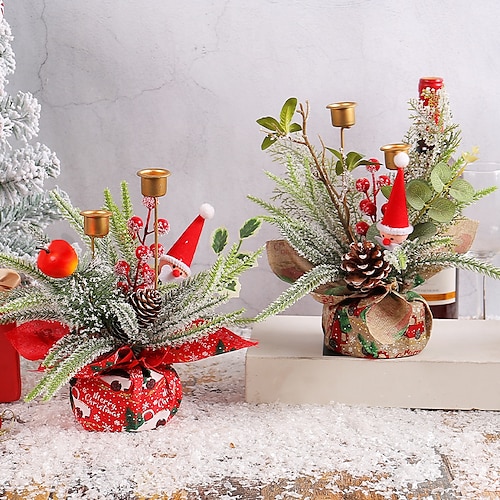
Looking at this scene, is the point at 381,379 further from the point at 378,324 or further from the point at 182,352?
the point at 182,352

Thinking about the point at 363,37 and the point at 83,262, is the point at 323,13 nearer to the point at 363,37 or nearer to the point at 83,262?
the point at 363,37

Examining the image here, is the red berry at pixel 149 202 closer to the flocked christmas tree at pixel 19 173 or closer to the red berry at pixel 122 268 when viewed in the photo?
the red berry at pixel 122 268

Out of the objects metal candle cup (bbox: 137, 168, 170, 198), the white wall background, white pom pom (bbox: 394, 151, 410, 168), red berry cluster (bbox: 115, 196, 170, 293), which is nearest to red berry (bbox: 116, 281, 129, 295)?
red berry cluster (bbox: 115, 196, 170, 293)

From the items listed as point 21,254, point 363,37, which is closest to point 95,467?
point 21,254

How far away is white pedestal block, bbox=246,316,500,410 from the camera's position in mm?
991

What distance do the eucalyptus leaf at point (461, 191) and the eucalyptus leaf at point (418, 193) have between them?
3 centimetres

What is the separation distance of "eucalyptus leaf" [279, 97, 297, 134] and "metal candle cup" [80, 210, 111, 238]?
23 centimetres

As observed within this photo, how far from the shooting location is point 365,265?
0.95 m

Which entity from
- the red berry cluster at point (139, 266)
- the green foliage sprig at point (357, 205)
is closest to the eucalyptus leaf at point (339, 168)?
the green foliage sprig at point (357, 205)

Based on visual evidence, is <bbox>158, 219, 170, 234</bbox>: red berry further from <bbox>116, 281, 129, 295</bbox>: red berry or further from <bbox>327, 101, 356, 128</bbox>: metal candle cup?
<bbox>327, 101, 356, 128</bbox>: metal candle cup

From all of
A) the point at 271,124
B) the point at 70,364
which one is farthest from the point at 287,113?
the point at 70,364

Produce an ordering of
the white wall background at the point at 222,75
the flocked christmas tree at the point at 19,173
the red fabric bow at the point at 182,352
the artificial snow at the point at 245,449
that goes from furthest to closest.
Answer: the white wall background at the point at 222,75
the flocked christmas tree at the point at 19,173
the red fabric bow at the point at 182,352
the artificial snow at the point at 245,449

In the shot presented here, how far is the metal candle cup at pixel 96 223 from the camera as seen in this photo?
87cm

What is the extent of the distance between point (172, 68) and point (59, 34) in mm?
186
